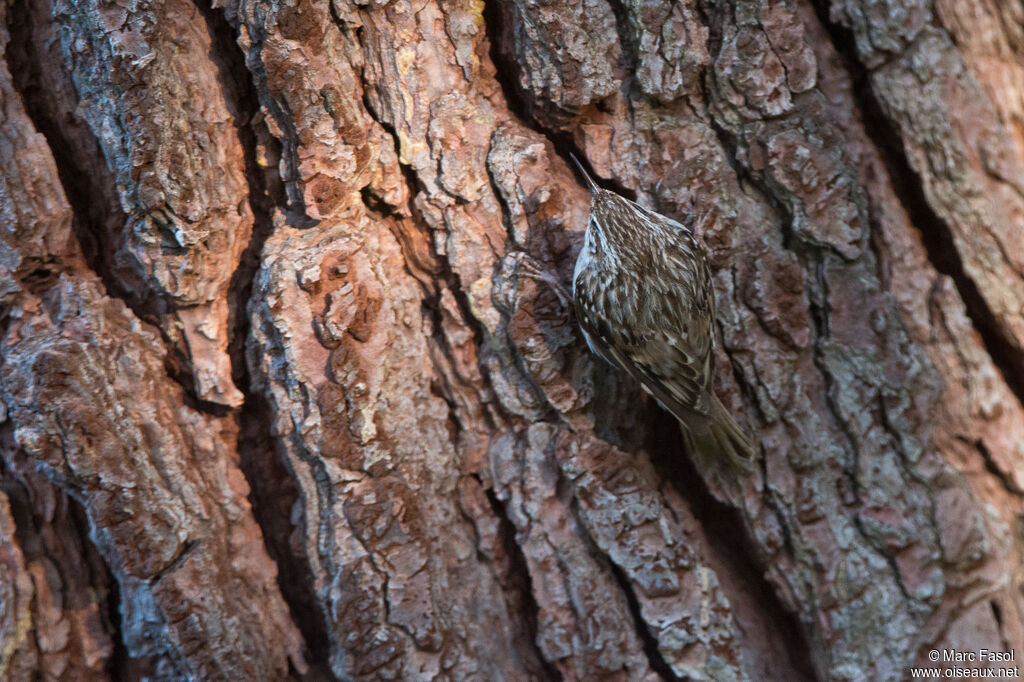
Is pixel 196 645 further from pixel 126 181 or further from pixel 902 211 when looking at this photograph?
pixel 902 211

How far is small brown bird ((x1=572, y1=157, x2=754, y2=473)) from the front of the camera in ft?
5.59

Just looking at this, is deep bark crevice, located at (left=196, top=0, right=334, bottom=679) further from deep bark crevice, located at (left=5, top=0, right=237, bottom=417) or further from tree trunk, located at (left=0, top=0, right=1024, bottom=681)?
deep bark crevice, located at (left=5, top=0, right=237, bottom=417)

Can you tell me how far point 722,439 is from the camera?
67.8 inches

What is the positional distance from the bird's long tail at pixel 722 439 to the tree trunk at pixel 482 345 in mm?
52

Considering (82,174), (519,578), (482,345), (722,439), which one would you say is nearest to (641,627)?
(519,578)

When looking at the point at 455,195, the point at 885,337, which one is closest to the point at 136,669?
the point at 455,195

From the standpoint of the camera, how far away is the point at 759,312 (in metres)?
1.73

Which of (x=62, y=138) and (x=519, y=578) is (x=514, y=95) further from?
(x=519, y=578)

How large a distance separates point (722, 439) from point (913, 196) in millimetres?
791

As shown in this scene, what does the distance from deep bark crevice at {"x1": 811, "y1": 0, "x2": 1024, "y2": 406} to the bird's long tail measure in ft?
2.28

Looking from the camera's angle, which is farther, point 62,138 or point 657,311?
point 657,311

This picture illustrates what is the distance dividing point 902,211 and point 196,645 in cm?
191

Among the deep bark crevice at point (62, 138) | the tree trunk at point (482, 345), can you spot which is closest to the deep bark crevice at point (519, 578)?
the tree trunk at point (482, 345)

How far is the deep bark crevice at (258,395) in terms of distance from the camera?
4.98 feet
